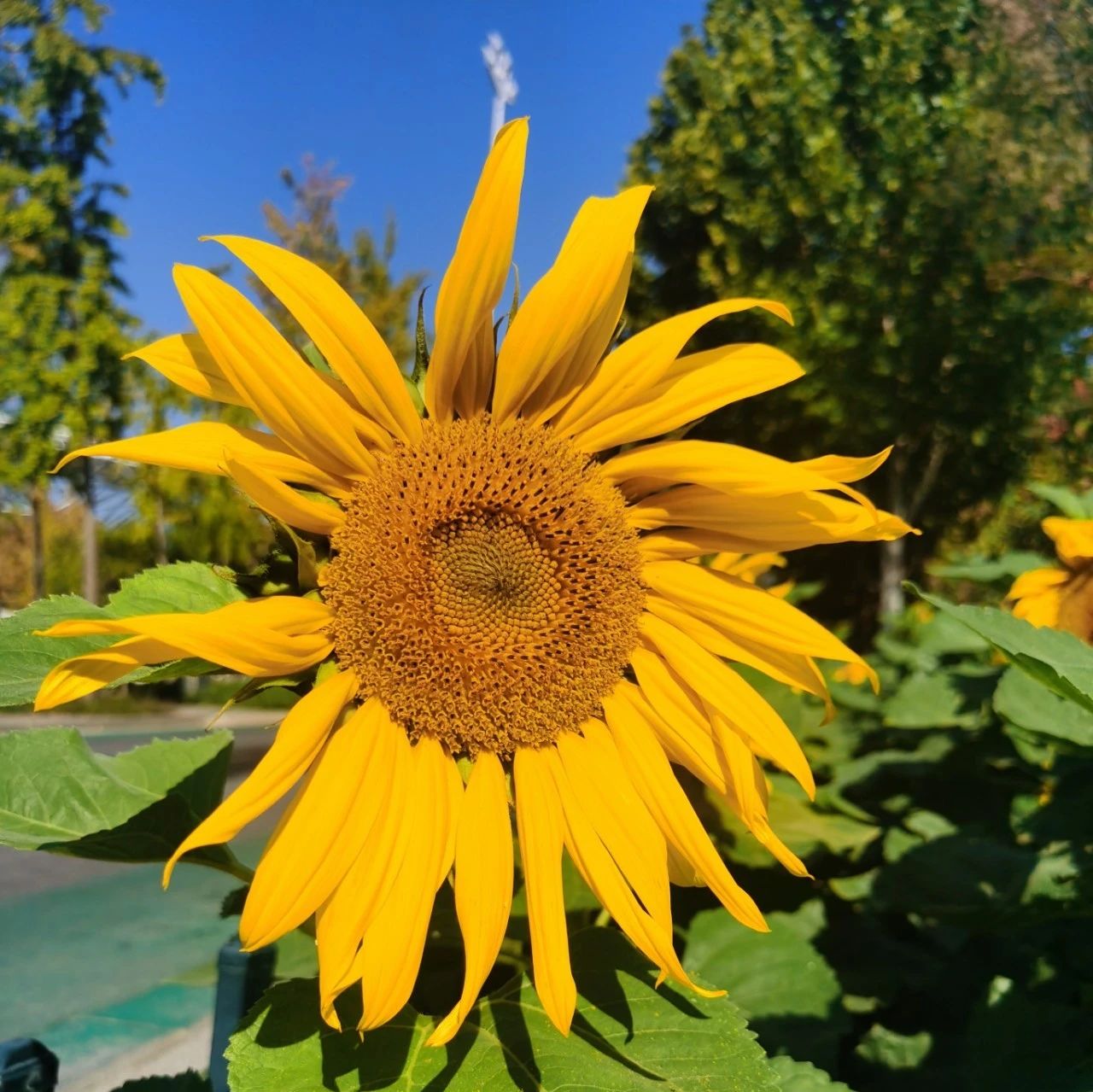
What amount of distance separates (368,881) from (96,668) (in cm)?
21

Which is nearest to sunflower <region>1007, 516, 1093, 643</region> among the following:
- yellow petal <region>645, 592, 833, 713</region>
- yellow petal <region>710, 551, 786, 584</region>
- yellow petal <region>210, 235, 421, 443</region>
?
yellow petal <region>710, 551, 786, 584</region>

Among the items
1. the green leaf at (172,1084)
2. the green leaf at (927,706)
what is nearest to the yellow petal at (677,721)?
the green leaf at (172,1084)

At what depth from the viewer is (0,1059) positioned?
34.7 inches

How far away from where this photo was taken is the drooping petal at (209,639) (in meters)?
0.56

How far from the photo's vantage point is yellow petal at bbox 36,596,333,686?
1.82 ft

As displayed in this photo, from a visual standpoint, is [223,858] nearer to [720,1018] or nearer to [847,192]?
[720,1018]

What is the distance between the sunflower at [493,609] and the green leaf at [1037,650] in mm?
88

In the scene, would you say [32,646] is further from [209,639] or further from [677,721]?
[677,721]

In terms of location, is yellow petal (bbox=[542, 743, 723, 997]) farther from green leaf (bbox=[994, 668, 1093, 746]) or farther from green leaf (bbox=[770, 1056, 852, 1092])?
green leaf (bbox=[994, 668, 1093, 746])

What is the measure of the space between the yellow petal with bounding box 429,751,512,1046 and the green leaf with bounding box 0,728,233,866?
205 millimetres

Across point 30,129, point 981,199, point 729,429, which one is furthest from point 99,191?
point 981,199

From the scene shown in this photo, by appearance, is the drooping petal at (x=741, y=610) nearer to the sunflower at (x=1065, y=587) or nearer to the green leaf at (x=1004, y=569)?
the sunflower at (x=1065, y=587)

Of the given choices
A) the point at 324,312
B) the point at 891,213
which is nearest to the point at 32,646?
the point at 324,312

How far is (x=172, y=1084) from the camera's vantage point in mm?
963
